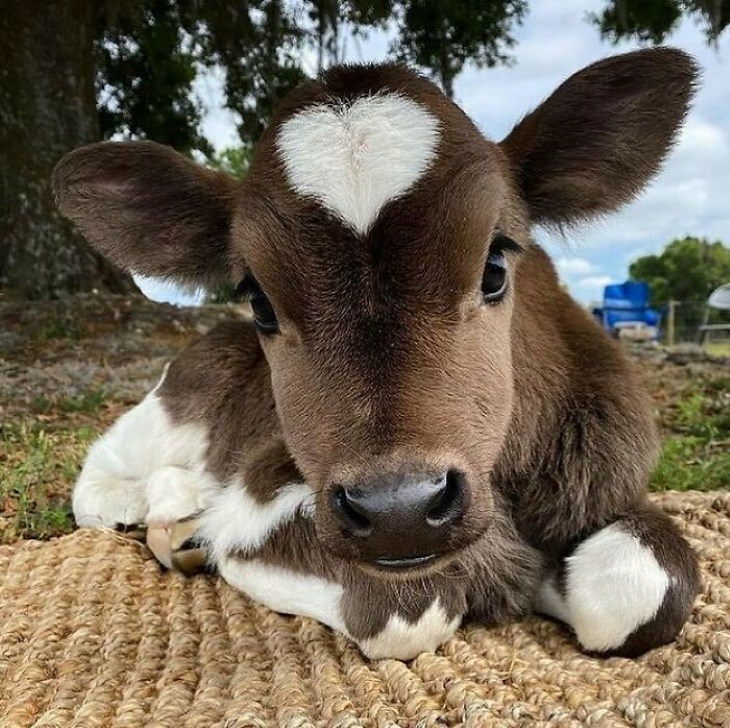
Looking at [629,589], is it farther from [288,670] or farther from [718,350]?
[718,350]

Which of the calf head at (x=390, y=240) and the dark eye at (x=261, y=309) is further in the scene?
the dark eye at (x=261, y=309)

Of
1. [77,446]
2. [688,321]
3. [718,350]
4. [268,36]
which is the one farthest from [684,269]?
[77,446]

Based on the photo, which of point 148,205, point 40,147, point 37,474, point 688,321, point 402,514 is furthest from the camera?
point 688,321

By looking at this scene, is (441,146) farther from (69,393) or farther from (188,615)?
(69,393)

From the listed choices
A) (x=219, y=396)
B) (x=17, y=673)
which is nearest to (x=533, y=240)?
(x=219, y=396)

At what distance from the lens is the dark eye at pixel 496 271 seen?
5.61 ft

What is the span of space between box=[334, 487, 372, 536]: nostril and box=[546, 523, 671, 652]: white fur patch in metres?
0.59

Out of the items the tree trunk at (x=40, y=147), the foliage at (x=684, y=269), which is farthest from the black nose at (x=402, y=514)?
the foliage at (x=684, y=269)

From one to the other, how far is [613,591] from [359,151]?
0.91m

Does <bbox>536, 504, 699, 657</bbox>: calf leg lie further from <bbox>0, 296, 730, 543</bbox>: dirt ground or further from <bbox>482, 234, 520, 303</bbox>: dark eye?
<bbox>0, 296, 730, 543</bbox>: dirt ground

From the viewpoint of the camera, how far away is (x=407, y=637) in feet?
5.60

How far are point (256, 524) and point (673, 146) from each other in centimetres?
121

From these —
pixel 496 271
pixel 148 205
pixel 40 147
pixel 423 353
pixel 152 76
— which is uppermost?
pixel 152 76

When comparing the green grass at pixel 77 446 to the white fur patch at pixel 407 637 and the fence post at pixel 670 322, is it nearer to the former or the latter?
the white fur patch at pixel 407 637
